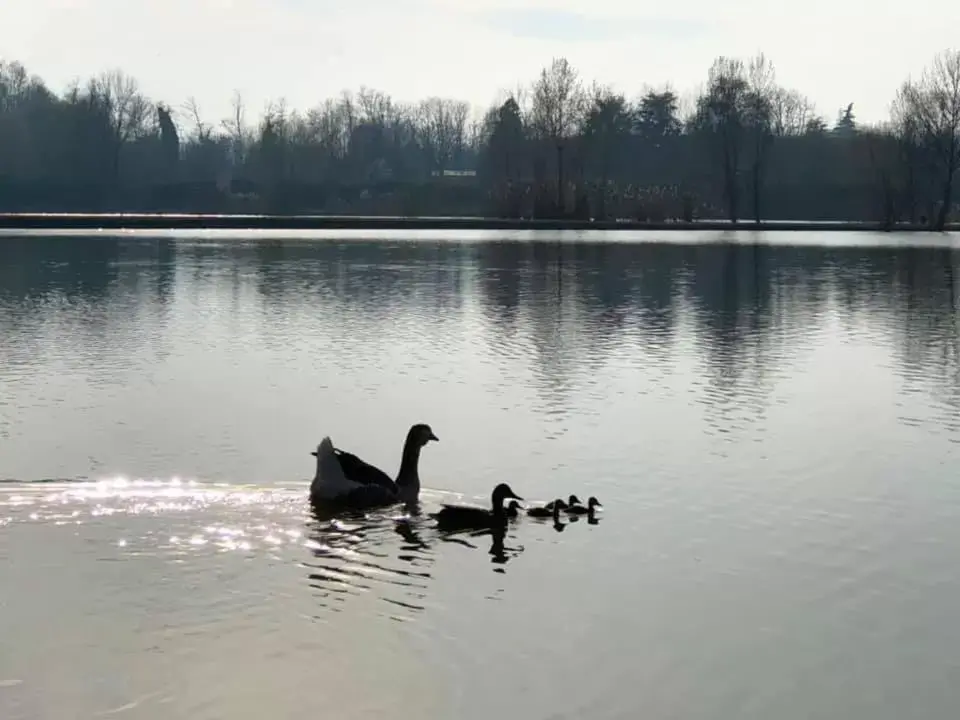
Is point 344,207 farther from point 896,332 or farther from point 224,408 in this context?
point 224,408

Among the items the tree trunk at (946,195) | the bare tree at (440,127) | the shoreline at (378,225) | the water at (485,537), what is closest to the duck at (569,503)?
the water at (485,537)

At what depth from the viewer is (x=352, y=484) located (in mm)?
11945

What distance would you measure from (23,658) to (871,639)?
567 cm

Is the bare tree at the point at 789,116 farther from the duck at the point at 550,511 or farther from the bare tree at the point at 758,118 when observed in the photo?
the duck at the point at 550,511

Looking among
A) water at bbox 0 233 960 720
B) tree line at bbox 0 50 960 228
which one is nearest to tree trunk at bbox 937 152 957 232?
tree line at bbox 0 50 960 228

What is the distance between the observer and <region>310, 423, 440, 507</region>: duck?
11891mm

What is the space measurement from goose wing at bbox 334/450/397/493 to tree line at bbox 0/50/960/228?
7235 cm

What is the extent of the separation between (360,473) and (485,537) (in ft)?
4.87

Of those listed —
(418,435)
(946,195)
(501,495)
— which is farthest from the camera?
(946,195)

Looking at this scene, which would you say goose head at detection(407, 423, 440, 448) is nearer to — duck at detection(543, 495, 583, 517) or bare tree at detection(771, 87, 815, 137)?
duck at detection(543, 495, 583, 517)

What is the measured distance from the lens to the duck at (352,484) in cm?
1189

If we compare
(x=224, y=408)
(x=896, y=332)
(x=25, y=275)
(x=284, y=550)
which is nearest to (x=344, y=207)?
(x=25, y=275)

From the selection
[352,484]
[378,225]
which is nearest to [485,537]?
[352,484]

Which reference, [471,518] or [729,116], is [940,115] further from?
[471,518]
